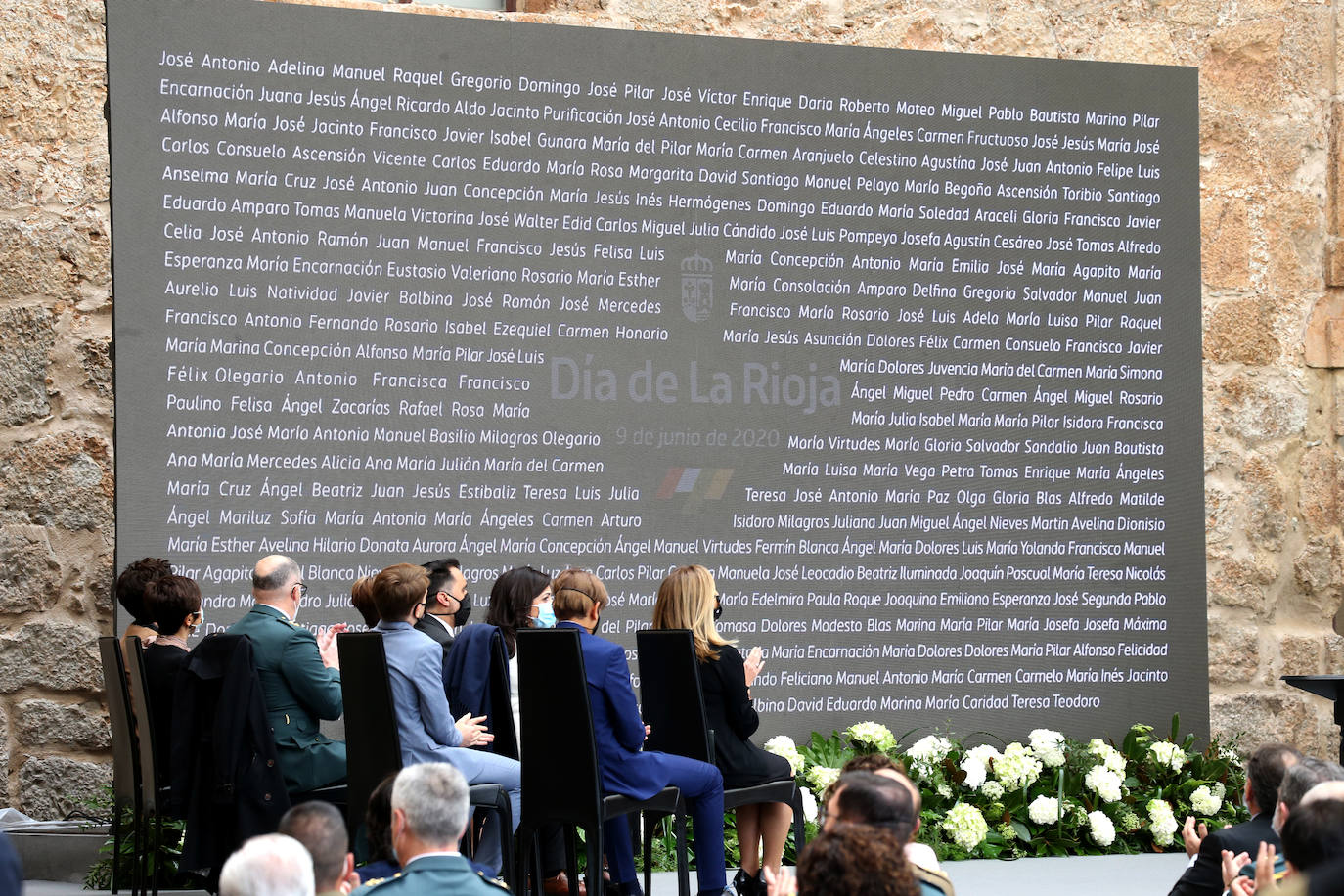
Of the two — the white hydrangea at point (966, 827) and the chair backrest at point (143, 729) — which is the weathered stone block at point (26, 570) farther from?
the white hydrangea at point (966, 827)

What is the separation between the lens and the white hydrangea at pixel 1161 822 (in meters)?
5.62

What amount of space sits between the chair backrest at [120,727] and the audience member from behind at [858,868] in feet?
9.58

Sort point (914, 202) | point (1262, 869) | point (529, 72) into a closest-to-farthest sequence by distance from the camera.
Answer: point (1262, 869) → point (529, 72) → point (914, 202)

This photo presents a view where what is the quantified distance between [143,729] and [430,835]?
2064 mm

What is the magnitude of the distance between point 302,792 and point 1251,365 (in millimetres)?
4308

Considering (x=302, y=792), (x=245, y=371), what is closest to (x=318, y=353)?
(x=245, y=371)

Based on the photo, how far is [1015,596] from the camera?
5.93 meters

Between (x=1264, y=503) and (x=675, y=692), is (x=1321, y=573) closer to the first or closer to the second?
(x=1264, y=503)

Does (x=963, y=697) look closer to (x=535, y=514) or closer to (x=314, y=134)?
(x=535, y=514)

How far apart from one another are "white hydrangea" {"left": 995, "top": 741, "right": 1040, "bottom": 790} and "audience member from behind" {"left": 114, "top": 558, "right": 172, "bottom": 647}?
9.84 ft

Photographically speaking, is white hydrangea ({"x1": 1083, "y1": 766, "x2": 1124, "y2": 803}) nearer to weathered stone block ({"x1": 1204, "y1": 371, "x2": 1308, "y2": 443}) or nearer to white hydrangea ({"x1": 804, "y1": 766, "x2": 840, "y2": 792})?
white hydrangea ({"x1": 804, "y1": 766, "x2": 840, "y2": 792})

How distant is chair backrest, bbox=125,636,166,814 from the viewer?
4.12 meters

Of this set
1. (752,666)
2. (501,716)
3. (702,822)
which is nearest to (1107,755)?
(752,666)

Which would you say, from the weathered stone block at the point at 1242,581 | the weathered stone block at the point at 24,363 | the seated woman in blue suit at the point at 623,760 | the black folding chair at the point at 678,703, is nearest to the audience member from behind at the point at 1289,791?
the seated woman in blue suit at the point at 623,760
